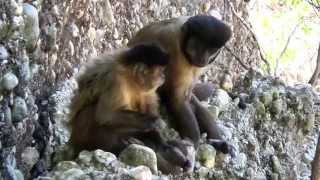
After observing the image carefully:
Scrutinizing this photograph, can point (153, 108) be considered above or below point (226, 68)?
above

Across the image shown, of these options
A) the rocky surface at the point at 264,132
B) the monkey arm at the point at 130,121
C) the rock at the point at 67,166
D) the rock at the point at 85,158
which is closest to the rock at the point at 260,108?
the rocky surface at the point at 264,132

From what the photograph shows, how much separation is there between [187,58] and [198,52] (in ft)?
0.27

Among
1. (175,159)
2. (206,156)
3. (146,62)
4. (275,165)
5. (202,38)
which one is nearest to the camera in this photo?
(175,159)

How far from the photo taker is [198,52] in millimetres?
3752

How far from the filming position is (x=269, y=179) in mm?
4117

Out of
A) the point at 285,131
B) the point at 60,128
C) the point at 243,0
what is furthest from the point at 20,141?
the point at 243,0

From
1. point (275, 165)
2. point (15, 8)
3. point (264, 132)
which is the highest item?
point (15, 8)

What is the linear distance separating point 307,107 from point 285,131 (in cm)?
27

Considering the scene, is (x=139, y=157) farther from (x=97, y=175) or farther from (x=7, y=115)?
(x=7, y=115)

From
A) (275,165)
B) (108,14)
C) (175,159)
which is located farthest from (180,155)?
(108,14)

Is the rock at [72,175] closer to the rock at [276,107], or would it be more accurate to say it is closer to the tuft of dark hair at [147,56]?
the tuft of dark hair at [147,56]

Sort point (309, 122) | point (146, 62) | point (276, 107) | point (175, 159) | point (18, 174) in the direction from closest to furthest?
point (175, 159) → point (146, 62) → point (18, 174) → point (276, 107) → point (309, 122)

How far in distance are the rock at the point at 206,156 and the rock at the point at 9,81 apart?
0.90 metres

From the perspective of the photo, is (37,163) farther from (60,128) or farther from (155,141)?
(155,141)
